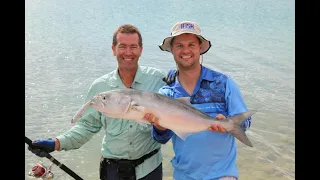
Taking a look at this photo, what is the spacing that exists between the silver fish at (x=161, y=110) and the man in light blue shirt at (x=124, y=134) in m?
0.64

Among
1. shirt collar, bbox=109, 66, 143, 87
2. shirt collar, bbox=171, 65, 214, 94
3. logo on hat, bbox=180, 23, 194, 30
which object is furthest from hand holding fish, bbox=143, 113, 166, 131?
logo on hat, bbox=180, 23, 194, 30

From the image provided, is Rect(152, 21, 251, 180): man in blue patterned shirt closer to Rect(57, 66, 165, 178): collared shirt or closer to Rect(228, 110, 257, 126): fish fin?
Rect(228, 110, 257, 126): fish fin

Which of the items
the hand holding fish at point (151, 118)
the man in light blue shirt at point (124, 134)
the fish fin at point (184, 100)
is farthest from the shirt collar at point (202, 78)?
the man in light blue shirt at point (124, 134)

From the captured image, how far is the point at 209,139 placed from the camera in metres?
3.51

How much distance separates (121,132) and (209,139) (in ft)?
3.33

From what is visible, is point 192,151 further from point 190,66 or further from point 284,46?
point 284,46

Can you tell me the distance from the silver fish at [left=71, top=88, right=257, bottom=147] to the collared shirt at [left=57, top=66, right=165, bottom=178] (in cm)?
62

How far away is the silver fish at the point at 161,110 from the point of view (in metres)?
3.37

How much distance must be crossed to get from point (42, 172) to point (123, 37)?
1.85 metres

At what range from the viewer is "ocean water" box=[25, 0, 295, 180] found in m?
8.88

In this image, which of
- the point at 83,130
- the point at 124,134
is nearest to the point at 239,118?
the point at 124,134

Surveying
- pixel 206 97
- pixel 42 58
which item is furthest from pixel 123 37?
pixel 42 58

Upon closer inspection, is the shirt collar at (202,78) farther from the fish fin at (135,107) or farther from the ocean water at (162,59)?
the ocean water at (162,59)

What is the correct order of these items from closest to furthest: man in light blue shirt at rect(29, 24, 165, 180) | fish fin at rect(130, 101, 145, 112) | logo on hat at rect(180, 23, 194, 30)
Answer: fish fin at rect(130, 101, 145, 112), logo on hat at rect(180, 23, 194, 30), man in light blue shirt at rect(29, 24, 165, 180)
